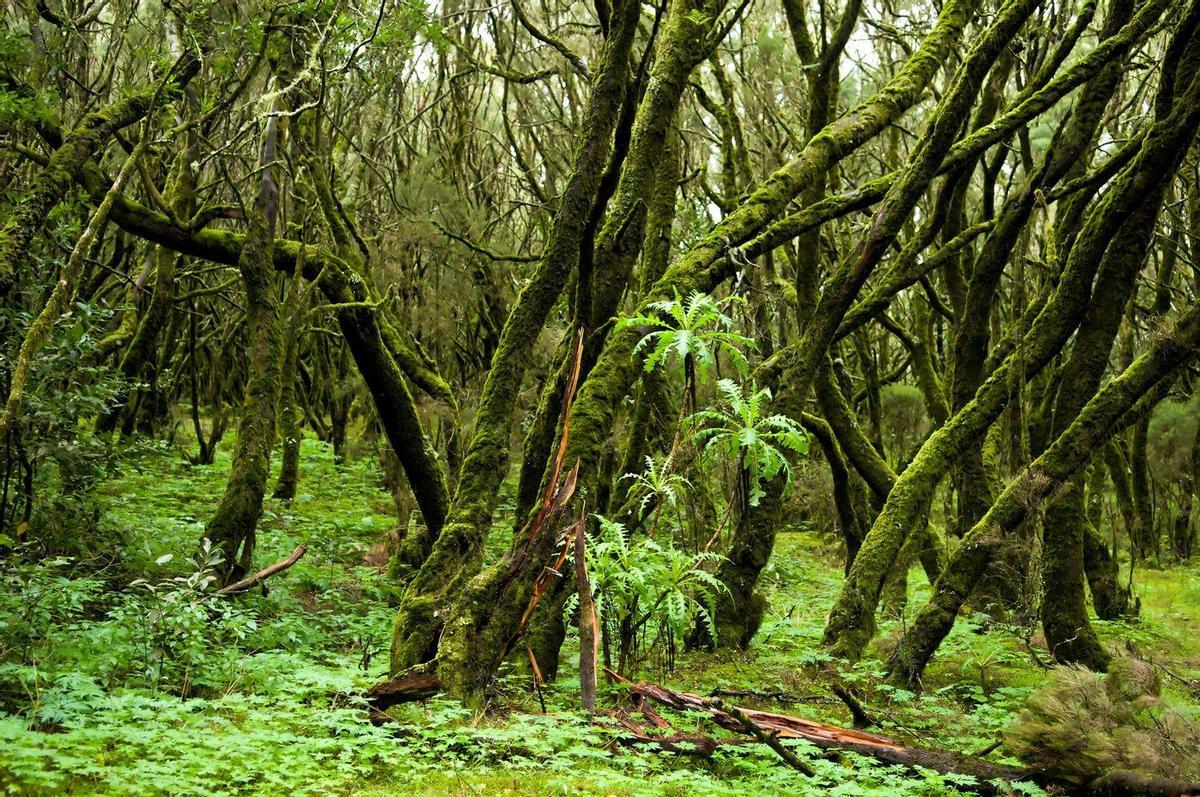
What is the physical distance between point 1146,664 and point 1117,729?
669 mm

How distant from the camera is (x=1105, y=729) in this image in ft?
11.3

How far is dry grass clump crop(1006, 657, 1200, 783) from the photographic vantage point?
324 centimetres

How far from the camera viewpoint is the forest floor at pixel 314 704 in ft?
9.43

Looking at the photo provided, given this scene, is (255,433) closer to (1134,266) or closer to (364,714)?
(364,714)

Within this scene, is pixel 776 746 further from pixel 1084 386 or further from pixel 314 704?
pixel 1084 386

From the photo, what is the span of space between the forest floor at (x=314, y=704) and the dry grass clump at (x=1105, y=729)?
0.73 ft

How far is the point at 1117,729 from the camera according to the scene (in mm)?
3418

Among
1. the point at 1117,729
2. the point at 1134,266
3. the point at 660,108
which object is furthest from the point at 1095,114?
the point at 1117,729

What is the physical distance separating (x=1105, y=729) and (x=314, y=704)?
10.4ft

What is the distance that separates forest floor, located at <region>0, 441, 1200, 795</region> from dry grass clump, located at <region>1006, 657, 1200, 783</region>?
0.22 metres

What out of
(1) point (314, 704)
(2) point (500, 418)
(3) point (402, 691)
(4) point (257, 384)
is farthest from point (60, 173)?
(3) point (402, 691)

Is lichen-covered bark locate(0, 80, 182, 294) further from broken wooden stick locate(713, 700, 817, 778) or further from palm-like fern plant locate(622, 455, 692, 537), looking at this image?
broken wooden stick locate(713, 700, 817, 778)

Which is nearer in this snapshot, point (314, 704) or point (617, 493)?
point (314, 704)

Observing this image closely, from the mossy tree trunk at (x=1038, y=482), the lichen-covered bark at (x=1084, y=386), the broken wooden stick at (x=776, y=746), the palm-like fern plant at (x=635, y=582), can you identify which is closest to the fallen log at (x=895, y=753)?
the broken wooden stick at (x=776, y=746)
